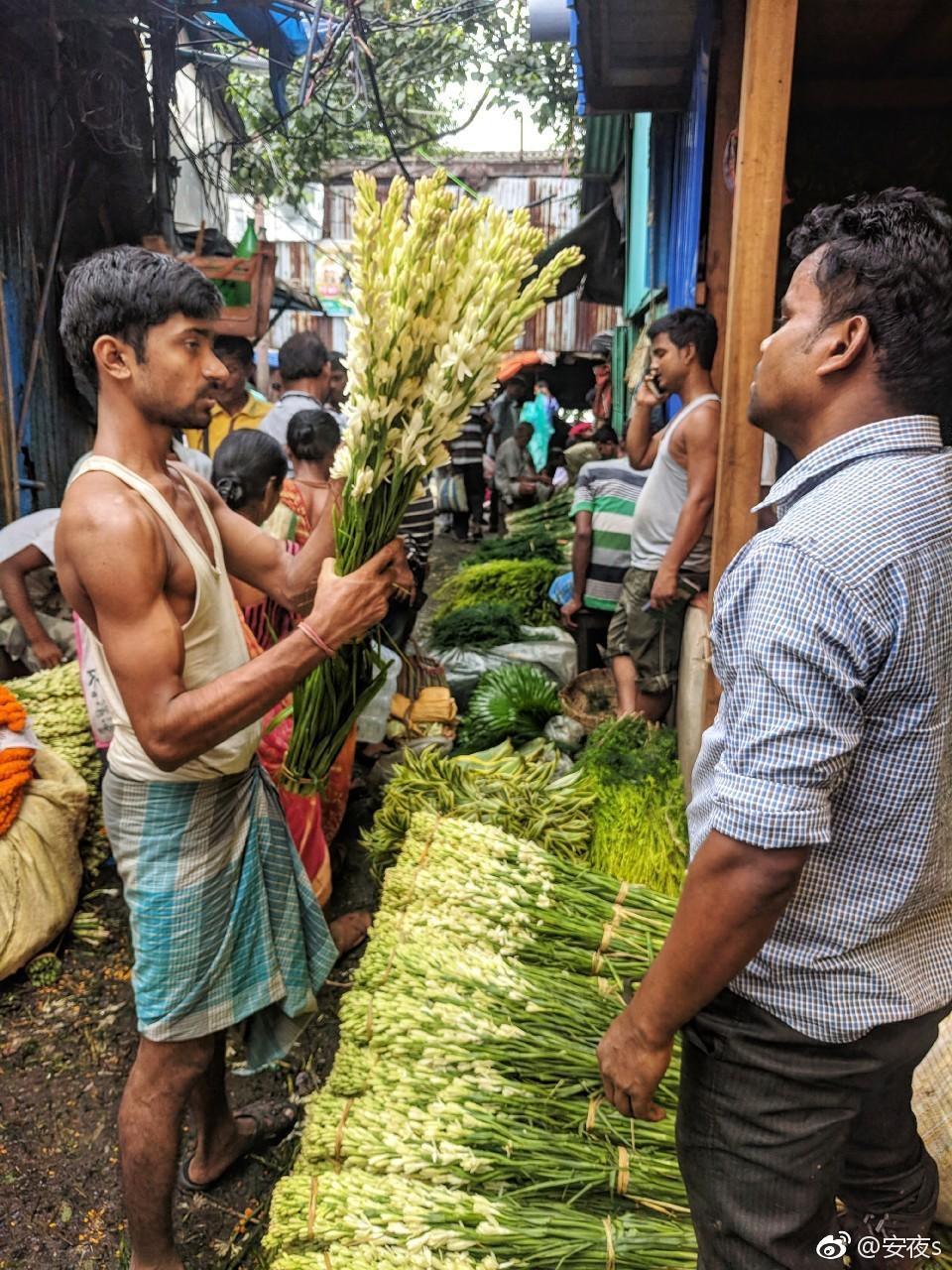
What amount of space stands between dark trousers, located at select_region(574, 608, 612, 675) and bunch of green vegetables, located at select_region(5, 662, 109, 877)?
276cm

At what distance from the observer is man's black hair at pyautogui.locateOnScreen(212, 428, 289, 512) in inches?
142

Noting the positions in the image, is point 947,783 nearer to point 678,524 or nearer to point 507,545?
point 678,524

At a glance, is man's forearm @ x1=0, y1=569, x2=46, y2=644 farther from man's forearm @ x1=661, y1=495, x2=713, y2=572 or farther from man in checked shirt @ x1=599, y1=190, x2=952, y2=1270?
man in checked shirt @ x1=599, y1=190, x2=952, y2=1270

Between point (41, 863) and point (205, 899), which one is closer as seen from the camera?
point (205, 899)

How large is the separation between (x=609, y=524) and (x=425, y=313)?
3612 millimetres

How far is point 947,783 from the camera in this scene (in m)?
1.30

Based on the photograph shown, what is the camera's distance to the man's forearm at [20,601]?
4195 mm

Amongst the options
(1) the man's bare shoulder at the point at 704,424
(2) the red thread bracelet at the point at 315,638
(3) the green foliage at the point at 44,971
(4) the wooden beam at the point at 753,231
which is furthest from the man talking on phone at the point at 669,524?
(3) the green foliage at the point at 44,971

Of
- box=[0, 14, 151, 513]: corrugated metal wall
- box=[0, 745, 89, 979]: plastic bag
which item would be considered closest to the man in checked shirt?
box=[0, 745, 89, 979]: plastic bag

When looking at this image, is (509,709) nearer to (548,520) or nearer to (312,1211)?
(312,1211)

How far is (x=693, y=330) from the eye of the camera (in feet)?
13.1

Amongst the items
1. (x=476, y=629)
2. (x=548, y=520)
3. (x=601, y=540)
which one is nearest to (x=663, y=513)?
(x=601, y=540)

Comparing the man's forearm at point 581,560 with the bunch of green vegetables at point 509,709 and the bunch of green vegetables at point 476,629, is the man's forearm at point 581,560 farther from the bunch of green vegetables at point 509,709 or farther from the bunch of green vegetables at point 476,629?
the bunch of green vegetables at point 509,709

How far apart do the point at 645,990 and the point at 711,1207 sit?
355mm
